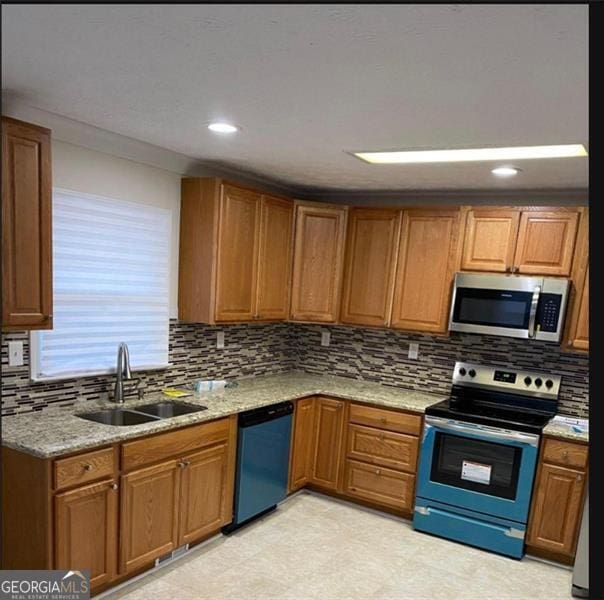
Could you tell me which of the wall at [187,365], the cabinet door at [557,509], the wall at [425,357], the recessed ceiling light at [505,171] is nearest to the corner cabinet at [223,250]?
the wall at [187,365]

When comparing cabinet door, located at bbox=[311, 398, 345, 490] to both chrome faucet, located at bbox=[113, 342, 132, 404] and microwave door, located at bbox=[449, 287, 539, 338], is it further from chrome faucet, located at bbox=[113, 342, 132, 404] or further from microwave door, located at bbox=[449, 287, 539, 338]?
chrome faucet, located at bbox=[113, 342, 132, 404]

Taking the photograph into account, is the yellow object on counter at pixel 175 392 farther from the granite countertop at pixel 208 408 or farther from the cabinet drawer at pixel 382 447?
the cabinet drawer at pixel 382 447

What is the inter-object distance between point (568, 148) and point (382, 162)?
97 centimetres

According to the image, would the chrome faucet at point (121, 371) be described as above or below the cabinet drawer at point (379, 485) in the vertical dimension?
above

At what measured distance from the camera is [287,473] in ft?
11.2

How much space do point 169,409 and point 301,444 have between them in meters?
1.10

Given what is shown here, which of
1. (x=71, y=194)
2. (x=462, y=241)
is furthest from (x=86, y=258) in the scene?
(x=462, y=241)

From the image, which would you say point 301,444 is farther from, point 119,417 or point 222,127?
point 222,127

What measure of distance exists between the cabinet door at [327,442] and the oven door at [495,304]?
1046 mm

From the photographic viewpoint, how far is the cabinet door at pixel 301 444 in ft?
11.4

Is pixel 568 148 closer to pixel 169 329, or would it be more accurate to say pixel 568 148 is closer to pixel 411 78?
pixel 411 78

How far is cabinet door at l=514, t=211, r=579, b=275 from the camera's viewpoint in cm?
306

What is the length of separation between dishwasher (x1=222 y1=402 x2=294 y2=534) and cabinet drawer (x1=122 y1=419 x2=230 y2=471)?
19cm

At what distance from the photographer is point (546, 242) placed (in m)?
3.14
